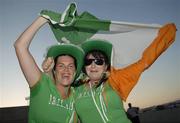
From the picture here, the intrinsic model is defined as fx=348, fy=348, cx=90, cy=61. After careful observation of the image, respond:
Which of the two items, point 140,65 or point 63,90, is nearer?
point 63,90

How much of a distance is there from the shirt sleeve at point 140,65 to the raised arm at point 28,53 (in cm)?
84

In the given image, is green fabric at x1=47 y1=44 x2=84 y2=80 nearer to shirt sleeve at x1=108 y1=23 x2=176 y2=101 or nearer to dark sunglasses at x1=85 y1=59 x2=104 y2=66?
dark sunglasses at x1=85 y1=59 x2=104 y2=66

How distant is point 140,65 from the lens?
12.4 ft

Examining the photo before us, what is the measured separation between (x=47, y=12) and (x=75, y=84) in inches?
31.2

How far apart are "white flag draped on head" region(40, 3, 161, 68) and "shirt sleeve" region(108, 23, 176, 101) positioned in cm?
14

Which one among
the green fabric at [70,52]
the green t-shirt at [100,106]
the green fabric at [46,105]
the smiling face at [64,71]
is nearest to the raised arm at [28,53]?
the green fabric at [46,105]

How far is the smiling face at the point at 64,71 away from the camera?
328 cm

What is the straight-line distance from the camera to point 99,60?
3.50 meters

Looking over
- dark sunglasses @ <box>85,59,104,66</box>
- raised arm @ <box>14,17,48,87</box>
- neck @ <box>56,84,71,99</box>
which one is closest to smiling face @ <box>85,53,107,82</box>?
dark sunglasses @ <box>85,59,104,66</box>

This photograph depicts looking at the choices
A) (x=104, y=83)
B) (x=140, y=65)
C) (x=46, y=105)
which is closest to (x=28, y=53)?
(x=46, y=105)

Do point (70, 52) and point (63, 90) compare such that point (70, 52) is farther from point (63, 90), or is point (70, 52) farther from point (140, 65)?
point (140, 65)

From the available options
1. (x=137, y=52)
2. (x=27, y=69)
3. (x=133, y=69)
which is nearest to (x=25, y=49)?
(x=27, y=69)

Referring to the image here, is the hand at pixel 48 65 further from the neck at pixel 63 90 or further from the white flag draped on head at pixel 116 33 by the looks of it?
the white flag draped on head at pixel 116 33

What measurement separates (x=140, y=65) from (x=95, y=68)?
1.96 feet
